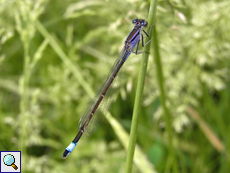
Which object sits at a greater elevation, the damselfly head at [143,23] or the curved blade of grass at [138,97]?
the damselfly head at [143,23]

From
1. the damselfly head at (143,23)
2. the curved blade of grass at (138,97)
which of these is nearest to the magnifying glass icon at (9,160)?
the curved blade of grass at (138,97)

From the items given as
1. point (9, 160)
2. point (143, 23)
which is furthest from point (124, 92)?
point (9, 160)

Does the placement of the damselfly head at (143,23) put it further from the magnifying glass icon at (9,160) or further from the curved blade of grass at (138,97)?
the magnifying glass icon at (9,160)

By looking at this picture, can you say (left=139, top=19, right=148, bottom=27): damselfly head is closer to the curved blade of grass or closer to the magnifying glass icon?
the curved blade of grass

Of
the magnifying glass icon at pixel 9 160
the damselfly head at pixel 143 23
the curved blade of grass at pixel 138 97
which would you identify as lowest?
the curved blade of grass at pixel 138 97

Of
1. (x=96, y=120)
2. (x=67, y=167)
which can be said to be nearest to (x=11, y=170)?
(x=67, y=167)

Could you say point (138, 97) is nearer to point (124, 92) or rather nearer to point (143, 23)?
point (143, 23)

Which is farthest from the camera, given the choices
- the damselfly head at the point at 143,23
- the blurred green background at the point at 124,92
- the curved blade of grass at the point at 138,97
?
the blurred green background at the point at 124,92

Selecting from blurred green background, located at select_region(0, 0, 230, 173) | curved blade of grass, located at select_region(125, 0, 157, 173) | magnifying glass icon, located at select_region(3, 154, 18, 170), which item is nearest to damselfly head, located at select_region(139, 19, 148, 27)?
blurred green background, located at select_region(0, 0, 230, 173)

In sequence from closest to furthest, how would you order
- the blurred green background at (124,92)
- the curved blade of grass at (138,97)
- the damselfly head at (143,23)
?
the curved blade of grass at (138,97), the damselfly head at (143,23), the blurred green background at (124,92)

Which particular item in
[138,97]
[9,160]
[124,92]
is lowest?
[138,97]
